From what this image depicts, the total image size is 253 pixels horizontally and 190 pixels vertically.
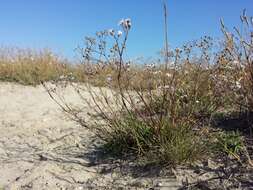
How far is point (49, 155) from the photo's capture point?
192 inches

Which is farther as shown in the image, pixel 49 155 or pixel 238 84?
pixel 49 155

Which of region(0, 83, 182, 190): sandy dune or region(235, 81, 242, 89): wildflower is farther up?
region(235, 81, 242, 89): wildflower

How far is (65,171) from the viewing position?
428cm

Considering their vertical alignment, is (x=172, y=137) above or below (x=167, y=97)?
below

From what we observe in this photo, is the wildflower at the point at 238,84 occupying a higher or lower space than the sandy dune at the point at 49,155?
higher

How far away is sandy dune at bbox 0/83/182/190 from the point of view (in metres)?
3.99

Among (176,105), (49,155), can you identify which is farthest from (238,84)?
(49,155)

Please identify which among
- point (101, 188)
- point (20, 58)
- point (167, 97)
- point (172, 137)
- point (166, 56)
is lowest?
point (101, 188)

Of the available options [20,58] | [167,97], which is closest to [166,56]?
[167,97]

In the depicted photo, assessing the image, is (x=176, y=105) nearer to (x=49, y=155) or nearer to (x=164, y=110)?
(x=164, y=110)

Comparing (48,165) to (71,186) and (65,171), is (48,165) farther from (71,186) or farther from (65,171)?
(71,186)

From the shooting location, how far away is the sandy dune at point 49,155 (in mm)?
3994

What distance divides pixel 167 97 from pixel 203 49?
29.2 inches

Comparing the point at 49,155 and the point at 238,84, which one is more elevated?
the point at 238,84
